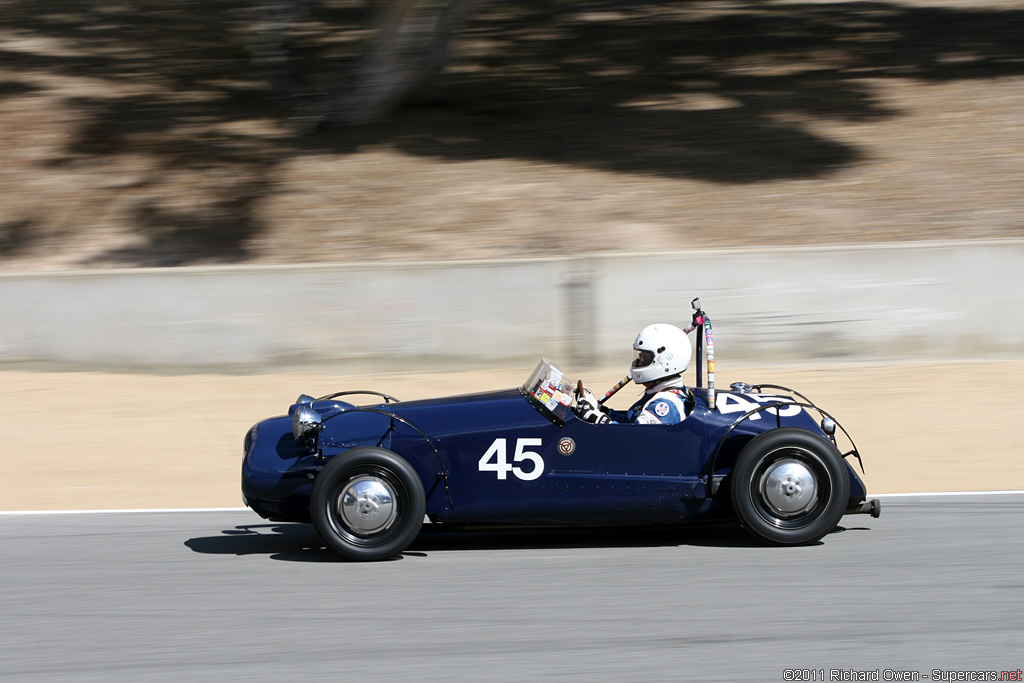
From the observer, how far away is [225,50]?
22.0 metres

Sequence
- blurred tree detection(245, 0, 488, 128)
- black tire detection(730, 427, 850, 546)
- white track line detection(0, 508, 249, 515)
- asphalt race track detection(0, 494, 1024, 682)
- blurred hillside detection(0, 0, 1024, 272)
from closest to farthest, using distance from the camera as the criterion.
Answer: asphalt race track detection(0, 494, 1024, 682)
black tire detection(730, 427, 850, 546)
white track line detection(0, 508, 249, 515)
blurred hillside detection(0, 0, 1024, 272)
blurred tree detection(245, 0, 488, 128)

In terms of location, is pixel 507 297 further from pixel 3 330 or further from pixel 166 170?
pixel 166 170

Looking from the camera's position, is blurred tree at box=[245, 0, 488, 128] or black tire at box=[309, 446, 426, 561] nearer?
black tire at box=[309, 446, 426, 561]

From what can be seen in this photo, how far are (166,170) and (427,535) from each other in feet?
40.6

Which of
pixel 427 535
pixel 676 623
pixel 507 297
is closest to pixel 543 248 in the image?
pixel 507 297

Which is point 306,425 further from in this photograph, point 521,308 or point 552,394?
point 521,308

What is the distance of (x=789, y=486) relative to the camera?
6062mm

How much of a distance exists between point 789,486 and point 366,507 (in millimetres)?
2181

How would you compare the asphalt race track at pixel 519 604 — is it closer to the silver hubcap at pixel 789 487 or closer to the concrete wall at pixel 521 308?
the silver hubcap at pixel 789 487

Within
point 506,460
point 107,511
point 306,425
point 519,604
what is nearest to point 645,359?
point 506,460


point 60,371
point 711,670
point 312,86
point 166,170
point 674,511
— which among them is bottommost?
point 711,670

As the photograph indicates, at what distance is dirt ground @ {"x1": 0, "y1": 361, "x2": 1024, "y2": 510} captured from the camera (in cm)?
835

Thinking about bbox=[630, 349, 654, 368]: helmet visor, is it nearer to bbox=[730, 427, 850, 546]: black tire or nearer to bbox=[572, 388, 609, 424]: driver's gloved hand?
bbox=[572, 388, 609, 424]: driver's gloved hand

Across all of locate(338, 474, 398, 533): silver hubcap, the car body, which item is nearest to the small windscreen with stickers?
the car body
